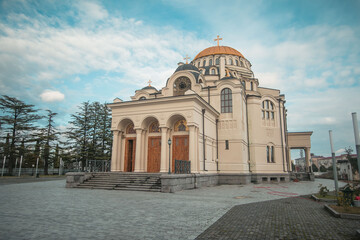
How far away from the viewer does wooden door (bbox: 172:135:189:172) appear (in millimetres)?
18886

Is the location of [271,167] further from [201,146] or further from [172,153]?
[172,153]

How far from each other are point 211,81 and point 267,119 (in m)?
7.70

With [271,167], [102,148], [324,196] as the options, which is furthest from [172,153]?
[102,148]

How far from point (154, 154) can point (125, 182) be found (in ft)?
14.8

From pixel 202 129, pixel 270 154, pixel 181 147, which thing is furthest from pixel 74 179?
pixel 270 154

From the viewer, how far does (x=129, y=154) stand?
2095 cm

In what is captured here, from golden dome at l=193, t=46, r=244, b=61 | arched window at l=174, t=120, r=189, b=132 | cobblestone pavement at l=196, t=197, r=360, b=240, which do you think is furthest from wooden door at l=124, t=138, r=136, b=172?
golden dome at l=193, t=46, r=244, b=61

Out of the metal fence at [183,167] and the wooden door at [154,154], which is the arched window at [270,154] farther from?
the wooden door at [154,154]

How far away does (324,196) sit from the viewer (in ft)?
36.4

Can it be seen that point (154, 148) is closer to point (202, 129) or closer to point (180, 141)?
point (180, 141)

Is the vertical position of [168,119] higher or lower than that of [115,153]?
higher

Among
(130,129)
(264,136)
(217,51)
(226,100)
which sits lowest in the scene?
(130,129)

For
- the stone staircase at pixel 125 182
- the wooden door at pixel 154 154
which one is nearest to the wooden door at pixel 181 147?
the wooden door at pixel 154 154

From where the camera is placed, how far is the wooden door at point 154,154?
19.5m
